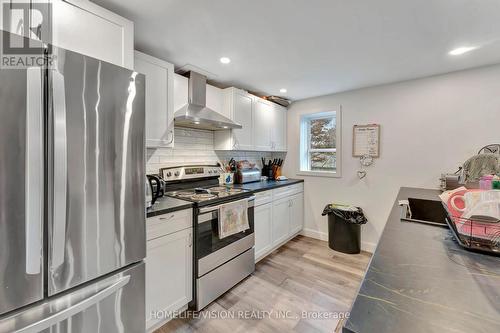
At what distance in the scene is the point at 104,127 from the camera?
1062 millimetres

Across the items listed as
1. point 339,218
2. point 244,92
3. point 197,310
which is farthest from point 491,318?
point 244,92

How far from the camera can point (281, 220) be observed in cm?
290

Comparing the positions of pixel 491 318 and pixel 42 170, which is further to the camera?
pixel 42 170

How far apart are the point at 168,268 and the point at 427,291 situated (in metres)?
1.55

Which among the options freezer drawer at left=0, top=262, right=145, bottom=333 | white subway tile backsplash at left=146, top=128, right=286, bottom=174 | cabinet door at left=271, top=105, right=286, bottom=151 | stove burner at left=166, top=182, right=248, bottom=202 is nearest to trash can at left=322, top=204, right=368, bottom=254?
cabinet door at left=271, top=105, right=286, bottom=151

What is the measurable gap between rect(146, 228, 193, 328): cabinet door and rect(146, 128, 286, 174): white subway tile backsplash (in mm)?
842

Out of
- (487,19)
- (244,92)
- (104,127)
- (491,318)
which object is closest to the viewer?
(491,318)

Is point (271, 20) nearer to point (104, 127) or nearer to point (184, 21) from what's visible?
point (184, 21)

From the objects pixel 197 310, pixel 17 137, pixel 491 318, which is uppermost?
pixel 17 137

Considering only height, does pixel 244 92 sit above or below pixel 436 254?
above

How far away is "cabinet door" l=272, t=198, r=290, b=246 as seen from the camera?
2.78m

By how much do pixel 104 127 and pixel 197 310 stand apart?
5.24ft

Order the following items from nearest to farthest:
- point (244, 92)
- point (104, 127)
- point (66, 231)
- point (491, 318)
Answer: point (491, 318) → point (66, 231) → point (104, 127) → point (244, 92)

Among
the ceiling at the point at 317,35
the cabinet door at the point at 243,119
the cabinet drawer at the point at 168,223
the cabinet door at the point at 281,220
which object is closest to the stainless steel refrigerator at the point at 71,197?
the cabinet drawer at the point at 168,223
